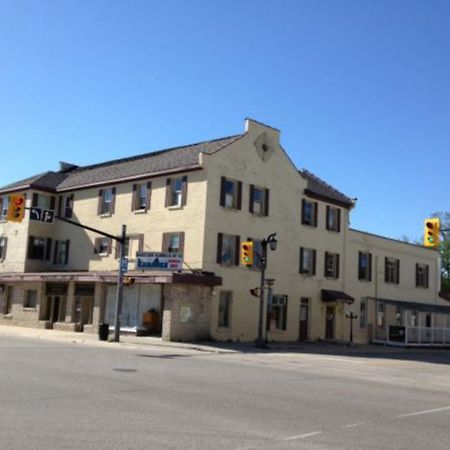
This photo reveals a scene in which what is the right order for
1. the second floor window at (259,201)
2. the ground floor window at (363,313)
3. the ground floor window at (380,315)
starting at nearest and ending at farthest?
1. the second floor window at (259,201)
2. the ground floor window at (363,313)
3. the ground floor window at (380,315)

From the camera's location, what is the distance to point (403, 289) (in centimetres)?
4744

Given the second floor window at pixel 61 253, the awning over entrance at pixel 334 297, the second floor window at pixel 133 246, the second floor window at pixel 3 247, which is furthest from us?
the second floor window at pixel 3 247

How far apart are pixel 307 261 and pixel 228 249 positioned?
737cm

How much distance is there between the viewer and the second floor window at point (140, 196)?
36.1 metres

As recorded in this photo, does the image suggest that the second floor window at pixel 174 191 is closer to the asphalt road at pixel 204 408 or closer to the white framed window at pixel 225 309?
the white framed window at pixel 225 309

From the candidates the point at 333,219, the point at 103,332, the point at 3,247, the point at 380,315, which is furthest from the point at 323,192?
Answer: the point at 3,247

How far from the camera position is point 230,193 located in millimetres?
34750

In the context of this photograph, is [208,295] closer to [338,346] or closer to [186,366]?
[338,346]

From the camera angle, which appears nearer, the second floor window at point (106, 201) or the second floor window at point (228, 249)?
the second floor window at point (228, 249)

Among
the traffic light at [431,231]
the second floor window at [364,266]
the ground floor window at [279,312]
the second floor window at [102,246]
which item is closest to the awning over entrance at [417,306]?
the second floor window at [364,266]

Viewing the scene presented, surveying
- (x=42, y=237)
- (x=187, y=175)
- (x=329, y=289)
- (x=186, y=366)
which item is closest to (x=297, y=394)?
(x=186, y=366)

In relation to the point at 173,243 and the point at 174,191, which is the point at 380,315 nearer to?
the point at 173,243

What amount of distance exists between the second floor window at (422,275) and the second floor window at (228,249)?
20.9 metres

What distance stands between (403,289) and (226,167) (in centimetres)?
2061
